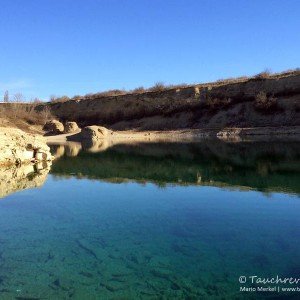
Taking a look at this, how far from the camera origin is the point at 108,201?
40.5ft

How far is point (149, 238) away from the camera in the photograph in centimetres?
805

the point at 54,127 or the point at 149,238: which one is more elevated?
the point at 54,127

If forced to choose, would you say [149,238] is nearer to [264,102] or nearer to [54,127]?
[264,102]

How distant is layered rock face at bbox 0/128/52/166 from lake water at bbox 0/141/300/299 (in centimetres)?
610

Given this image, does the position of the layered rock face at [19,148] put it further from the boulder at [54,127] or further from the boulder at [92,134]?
the boulder at [54,127]

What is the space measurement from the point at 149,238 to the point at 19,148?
15.8m

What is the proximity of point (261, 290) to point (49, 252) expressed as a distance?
381cm

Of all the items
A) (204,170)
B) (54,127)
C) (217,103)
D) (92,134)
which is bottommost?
(204,170)

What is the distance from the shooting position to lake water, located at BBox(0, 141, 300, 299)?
5.81 meters

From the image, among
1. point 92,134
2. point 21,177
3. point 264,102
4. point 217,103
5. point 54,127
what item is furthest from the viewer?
point 54,127

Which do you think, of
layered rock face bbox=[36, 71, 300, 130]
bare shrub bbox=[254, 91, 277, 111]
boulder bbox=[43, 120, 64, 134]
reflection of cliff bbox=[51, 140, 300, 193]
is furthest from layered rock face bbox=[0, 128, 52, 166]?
boulder bbox=[43, 120, 64, 134]

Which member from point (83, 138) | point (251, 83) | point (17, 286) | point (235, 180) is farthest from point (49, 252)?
point (251, 83)

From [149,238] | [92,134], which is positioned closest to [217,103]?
[92,134]

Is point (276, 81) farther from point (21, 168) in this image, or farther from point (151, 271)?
point (151, 271)
